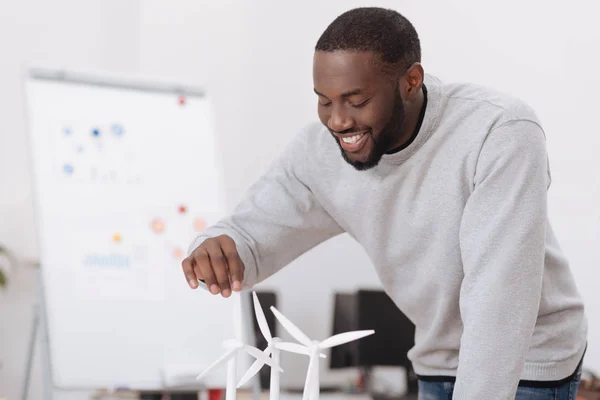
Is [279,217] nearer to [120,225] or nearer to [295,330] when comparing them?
[295,330]

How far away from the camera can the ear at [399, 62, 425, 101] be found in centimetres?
140

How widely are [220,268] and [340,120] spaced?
1.10 feet

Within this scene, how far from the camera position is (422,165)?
4.68 ft

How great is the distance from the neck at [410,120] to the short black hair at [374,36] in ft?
0.24

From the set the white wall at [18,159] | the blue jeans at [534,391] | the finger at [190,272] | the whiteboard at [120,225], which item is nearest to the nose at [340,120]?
the finger at [190,272]

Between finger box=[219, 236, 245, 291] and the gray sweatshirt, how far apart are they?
3cm

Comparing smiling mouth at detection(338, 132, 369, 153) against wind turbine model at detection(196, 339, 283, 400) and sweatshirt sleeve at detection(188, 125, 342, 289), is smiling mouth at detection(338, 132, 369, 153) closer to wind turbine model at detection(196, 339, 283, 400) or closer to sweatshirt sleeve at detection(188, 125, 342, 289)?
sweatshirt sleeve at detection(188, 125, 342, 289)

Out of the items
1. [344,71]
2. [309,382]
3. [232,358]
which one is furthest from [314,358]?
[344,71]

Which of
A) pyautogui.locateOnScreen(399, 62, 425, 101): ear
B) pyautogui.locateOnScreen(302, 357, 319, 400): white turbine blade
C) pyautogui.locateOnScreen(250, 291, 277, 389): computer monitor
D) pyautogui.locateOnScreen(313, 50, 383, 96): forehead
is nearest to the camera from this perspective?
pyautogui.locateOnScreen(302, 357, 319, 400): white turbine blade

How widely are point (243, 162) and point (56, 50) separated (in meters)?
1.19

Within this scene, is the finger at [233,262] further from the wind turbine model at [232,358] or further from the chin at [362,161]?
the chin at [362,161]

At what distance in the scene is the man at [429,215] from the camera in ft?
4.05

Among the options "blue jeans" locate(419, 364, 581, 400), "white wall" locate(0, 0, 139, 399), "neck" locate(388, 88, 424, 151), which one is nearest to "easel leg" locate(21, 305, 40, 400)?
"white wall" locate(0, 0, 139, 399)

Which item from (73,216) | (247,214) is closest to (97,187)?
(73,216)
